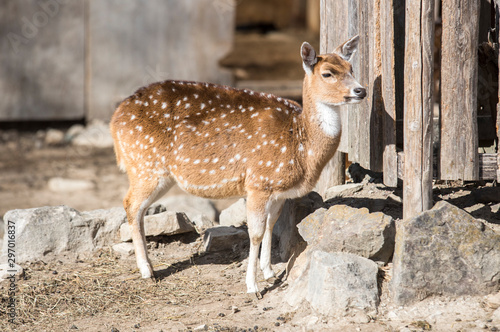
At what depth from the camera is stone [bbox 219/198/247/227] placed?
21.4 ft

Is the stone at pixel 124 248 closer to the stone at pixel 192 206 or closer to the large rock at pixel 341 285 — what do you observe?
the stone at pixel 192 206

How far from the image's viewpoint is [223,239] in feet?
20.0

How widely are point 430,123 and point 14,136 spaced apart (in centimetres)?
896

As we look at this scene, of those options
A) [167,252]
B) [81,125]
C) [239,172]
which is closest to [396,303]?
[239,172]

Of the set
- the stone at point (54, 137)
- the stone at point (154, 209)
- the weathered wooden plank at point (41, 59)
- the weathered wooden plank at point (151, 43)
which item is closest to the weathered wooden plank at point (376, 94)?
the stone at point (154, 209)

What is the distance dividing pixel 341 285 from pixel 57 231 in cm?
296

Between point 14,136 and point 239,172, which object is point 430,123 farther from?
point 14,136

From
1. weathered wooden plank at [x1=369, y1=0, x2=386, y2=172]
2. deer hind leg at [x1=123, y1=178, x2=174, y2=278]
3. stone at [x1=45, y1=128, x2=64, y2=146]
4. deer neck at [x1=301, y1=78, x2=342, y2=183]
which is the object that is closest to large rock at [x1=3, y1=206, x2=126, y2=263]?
deer hind leg at [x1=123, y1=178, x2=174, y2=278]

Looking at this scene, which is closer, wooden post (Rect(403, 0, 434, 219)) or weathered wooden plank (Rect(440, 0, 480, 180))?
wooden post (Rect(403, 0, 434, 219))

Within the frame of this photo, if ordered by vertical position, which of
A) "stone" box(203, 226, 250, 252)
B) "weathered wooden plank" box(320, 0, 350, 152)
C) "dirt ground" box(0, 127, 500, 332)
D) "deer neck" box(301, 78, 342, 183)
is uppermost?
"weathered wooden plank" box(320, 0, 350, 152)

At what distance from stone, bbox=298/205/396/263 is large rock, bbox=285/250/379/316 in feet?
0.44

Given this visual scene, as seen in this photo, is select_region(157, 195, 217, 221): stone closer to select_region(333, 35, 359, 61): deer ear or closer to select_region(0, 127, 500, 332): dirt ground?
select_region(0, 127, 500, 332): dirt ground

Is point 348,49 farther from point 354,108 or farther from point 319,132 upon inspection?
point 319,132

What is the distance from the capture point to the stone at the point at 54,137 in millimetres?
11430
